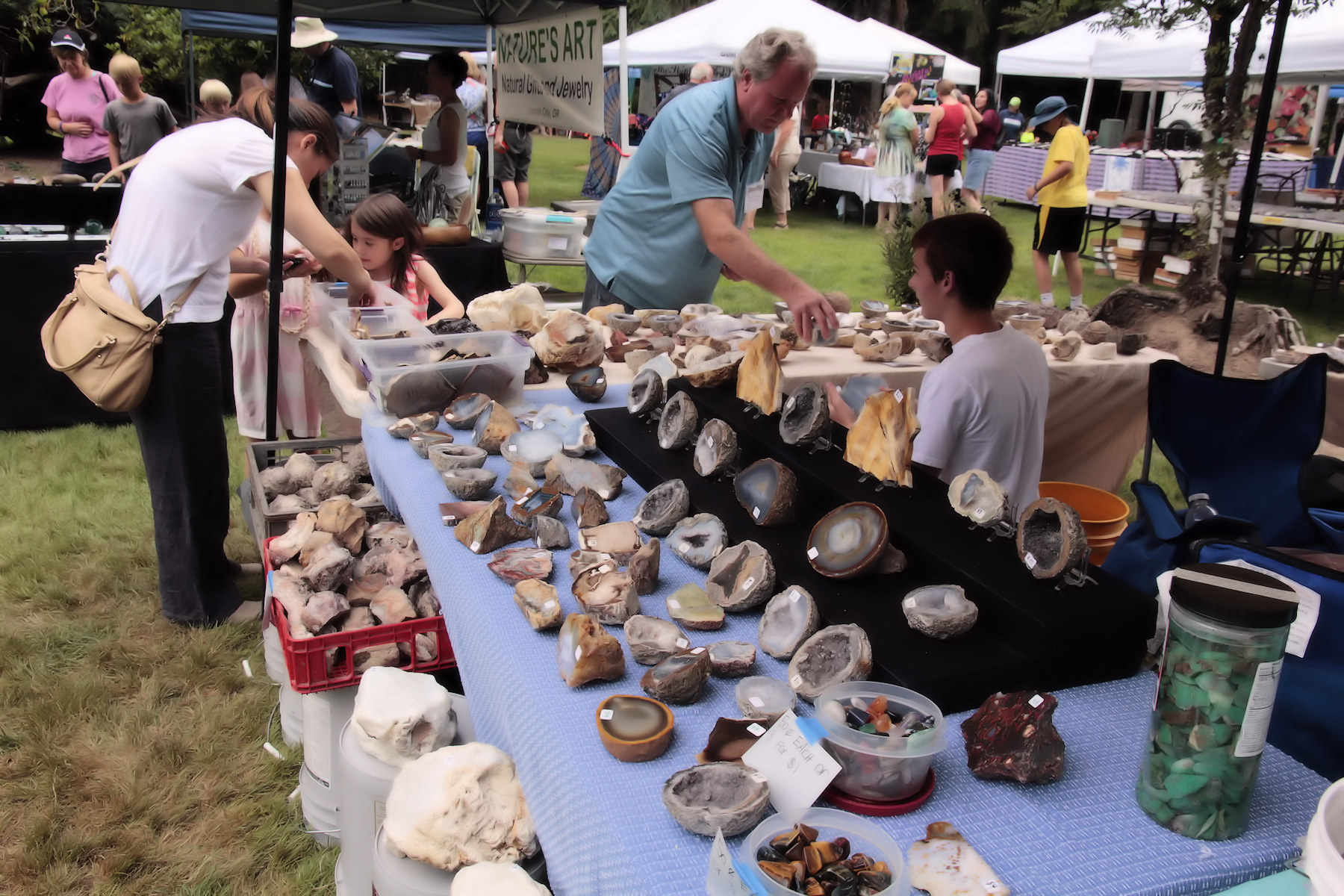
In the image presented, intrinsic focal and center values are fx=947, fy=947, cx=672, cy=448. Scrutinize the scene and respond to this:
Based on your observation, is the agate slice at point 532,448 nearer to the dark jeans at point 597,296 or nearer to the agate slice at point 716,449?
the agate slice at point 716,449

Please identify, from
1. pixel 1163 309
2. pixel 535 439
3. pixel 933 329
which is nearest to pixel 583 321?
pixel 535 439

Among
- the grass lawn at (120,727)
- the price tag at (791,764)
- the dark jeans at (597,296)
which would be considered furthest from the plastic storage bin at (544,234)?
the price tag at (791,764)

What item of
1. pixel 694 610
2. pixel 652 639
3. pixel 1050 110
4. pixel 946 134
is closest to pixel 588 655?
pixel 652 639

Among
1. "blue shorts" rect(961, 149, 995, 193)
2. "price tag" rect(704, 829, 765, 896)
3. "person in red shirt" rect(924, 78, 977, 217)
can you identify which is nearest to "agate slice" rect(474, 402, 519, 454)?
"price tag" rect(704, 829, 765, 896)

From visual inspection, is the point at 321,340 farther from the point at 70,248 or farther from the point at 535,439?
the point at 70,248

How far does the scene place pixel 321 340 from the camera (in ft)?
9.78

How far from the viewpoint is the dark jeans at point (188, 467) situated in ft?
8.40

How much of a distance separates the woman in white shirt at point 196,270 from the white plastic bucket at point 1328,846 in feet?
7.81

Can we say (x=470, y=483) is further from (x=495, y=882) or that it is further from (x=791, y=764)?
(x=791, y=764)

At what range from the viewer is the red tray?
1793 mm

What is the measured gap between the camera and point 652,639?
1.40 metres

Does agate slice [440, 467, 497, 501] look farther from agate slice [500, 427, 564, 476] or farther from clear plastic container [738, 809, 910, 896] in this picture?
clear plastic container [738, 809, 910, 896]

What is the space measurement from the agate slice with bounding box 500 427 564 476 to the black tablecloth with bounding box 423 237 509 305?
3.07 metres

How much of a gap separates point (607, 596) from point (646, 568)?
10 centimetres
